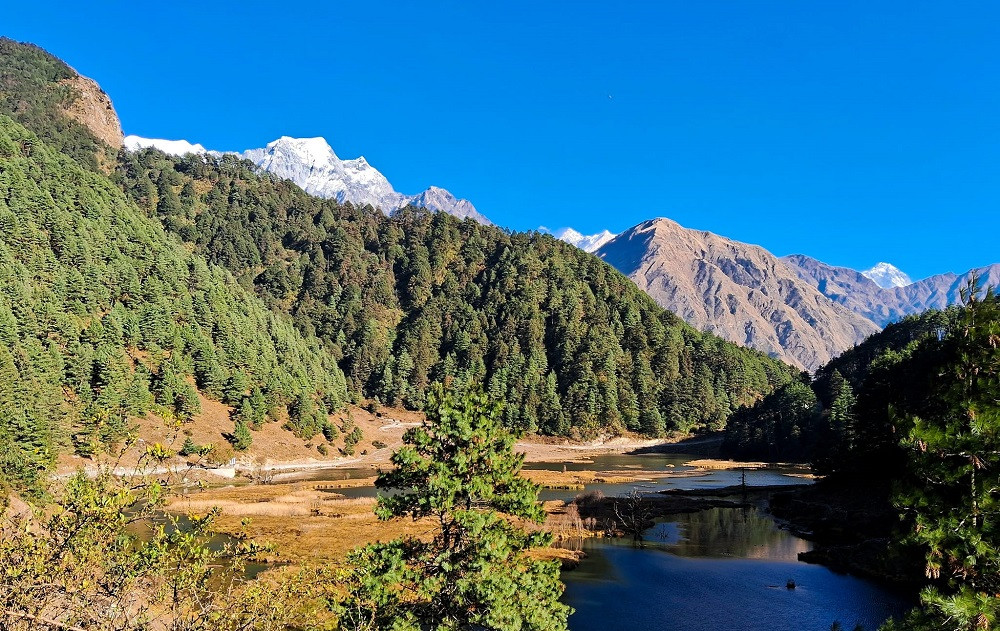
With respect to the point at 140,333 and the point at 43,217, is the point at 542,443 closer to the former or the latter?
the point at 140,333

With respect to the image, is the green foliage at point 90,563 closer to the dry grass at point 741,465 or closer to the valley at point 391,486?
the valley at point 391,486

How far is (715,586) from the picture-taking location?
156 feet

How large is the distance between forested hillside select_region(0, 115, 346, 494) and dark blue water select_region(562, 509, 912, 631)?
58109 millimetres

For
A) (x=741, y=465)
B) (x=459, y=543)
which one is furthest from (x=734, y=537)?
(x=741, y=465)

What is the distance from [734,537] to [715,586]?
19019 millimetres

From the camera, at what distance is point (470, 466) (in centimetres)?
2255

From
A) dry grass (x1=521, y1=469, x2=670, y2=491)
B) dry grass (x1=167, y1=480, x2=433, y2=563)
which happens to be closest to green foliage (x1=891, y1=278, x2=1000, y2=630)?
dry grass (x1=167, y1=480, x2=433, y2=563)

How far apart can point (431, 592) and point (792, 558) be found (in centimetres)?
4818

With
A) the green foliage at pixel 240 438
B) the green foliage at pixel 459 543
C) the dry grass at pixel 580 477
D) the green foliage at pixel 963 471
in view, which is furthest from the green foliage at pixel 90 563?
the green foliage at pixel 240 438

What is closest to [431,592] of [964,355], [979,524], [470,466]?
[470,466]

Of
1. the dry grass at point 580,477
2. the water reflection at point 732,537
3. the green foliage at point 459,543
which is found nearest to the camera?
the green foliage at point 459,543

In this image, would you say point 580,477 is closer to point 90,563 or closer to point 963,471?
point 963,471

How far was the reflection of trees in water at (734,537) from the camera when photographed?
5809cm

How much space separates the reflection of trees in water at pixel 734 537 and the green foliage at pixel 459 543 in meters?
42.1
